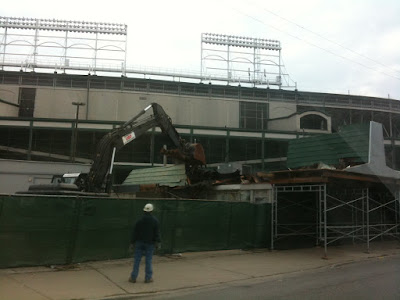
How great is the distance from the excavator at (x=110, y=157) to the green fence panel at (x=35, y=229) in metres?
5.14

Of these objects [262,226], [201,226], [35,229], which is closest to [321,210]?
[262,226]

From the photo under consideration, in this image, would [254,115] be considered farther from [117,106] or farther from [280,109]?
[117,106]

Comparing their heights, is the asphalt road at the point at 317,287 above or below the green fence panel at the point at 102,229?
below

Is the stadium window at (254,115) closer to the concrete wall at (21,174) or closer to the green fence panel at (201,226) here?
the concrete wall at (21,174)

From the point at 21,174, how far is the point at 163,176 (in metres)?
11.8

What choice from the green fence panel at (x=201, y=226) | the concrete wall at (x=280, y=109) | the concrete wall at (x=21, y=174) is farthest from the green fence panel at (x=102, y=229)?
the concrete wall at (x=280, y=109)

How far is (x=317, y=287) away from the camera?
962 cm

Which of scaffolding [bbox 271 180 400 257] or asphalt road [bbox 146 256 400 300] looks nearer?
asphalt road [bbox 146 256 400 300]

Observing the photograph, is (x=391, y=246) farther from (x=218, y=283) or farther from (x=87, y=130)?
(x=87, y=130)

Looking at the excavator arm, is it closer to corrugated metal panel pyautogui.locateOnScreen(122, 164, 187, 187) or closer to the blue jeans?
corrugated metal panel pyautogui.locateOnScreen(122, 164, 187, 187)

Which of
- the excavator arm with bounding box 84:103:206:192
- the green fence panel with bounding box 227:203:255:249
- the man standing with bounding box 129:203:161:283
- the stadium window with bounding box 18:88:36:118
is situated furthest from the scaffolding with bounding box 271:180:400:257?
the stadium window with bounding box 18:88:36:118

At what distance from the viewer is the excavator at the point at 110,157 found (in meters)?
Answer: 17.8

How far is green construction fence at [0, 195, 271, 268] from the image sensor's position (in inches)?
423

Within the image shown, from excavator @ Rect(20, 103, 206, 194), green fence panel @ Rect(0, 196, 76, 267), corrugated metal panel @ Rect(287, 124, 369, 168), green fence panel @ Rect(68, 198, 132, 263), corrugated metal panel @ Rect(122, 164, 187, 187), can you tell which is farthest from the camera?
corrugated metal panel @ Rect(122, 164, 187, 187)
